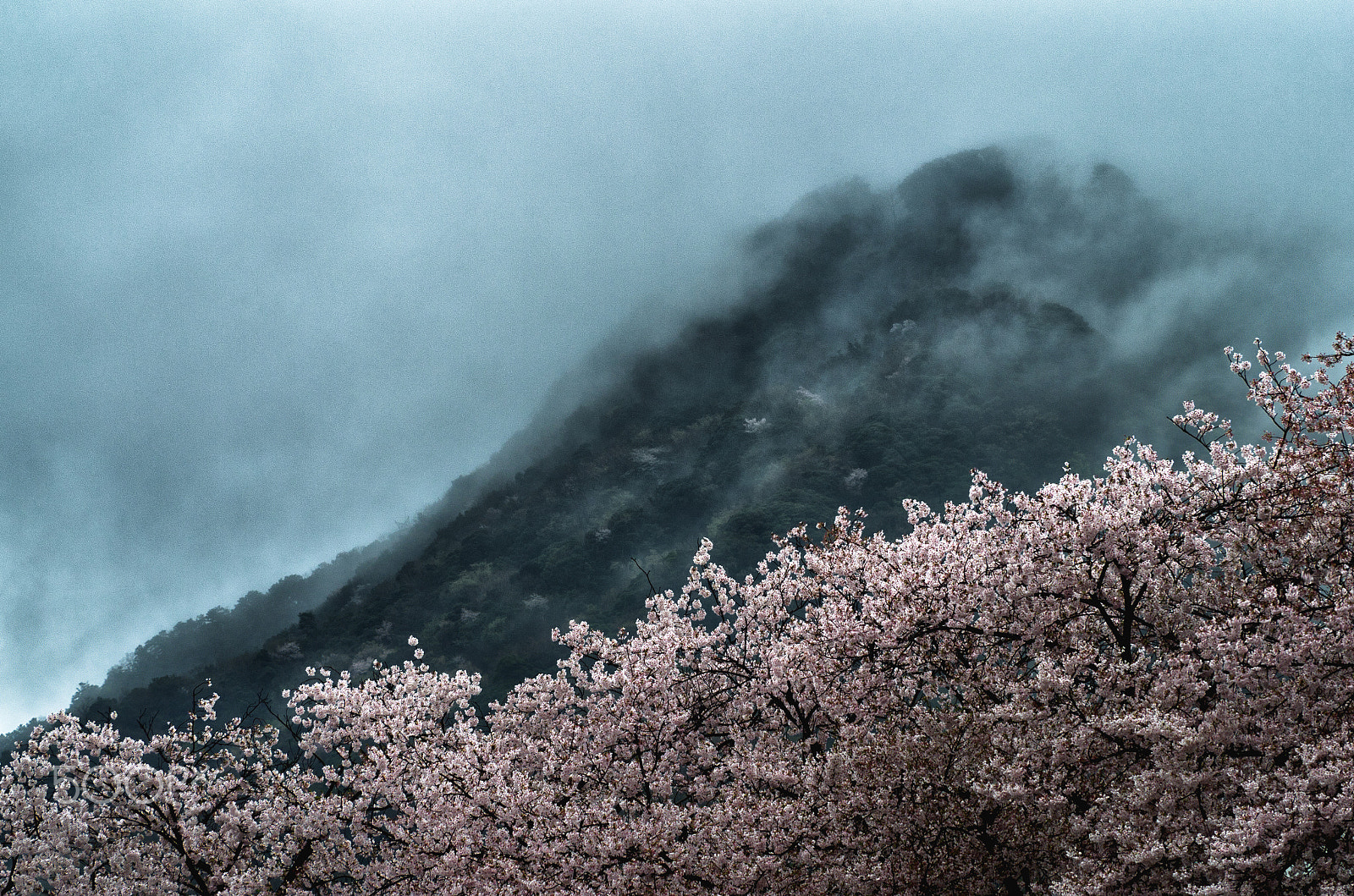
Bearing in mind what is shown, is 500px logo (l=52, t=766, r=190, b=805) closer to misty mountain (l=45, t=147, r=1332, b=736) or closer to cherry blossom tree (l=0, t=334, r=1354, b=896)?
cherry blossom tree (l=0, t=334, r=1354, b=896)

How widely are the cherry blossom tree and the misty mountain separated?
6008 cm

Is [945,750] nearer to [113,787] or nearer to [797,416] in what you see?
[113,787]

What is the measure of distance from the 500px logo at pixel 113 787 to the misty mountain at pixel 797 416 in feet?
198

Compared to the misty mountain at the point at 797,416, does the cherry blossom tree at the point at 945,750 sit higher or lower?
lower

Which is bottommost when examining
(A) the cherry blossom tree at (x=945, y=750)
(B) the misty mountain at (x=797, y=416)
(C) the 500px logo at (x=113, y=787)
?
(A) the cherry blossom tree at (x=945, y=750)

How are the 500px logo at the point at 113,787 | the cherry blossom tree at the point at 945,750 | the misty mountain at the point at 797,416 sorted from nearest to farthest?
1. the cherry blossom tree at the point at 945,750
2. the 500px logo at the point at 113,787
3. the misty mountain at the point at 797,416

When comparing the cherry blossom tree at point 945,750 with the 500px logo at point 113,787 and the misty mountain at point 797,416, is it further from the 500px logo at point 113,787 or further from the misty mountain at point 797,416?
the misty mountain at point 797,416

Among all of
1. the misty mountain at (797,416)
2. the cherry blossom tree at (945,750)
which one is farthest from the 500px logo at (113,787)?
the misty mountain at (797,416)

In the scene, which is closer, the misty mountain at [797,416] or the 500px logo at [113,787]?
the 500px logo at [113,787]

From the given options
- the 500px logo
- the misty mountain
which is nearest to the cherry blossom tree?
the 500px logo

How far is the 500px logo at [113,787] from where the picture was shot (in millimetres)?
15039

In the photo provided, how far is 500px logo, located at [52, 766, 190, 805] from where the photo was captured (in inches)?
592

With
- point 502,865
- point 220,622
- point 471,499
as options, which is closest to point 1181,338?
point 471,499

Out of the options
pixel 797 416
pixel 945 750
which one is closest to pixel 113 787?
pixel 945 750
